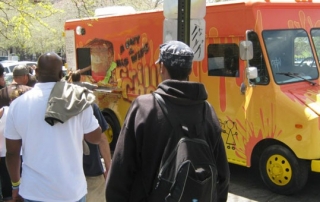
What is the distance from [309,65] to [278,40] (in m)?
0.66

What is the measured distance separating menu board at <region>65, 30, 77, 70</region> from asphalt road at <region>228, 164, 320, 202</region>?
4448 millimetres

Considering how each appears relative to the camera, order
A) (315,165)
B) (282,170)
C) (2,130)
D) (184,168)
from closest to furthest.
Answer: (184,168), (2,130), (315,165), (282,170)

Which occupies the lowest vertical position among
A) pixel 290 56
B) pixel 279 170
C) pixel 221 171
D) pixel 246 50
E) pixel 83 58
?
pixel 279 170

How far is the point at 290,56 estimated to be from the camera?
20.0 feet

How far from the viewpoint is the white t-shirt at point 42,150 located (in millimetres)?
2768

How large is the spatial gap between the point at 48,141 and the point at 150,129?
2.89 feet

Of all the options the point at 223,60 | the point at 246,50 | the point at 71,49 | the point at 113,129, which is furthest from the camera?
the point at 71,49

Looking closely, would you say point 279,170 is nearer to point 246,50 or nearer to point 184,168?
point 246,50

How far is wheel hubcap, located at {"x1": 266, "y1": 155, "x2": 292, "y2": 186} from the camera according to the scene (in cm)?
577

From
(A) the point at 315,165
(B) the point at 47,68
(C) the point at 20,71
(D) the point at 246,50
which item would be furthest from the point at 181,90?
(A) the point at 315,165

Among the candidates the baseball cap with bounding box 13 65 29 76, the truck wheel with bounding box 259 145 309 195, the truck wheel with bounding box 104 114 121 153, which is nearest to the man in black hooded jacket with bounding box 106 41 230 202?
the baseball cap with bounding box 13 65 29 76

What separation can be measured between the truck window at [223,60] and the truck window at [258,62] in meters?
0.29

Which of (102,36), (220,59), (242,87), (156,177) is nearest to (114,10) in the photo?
(102,36)

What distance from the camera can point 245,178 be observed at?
6.85 meters
